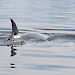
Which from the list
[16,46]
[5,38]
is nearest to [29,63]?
[16,46]

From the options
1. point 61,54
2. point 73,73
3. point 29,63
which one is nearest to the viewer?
point 73,73

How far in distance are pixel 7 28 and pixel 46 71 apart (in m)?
10.0

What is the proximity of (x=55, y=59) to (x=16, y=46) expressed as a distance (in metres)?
3.03

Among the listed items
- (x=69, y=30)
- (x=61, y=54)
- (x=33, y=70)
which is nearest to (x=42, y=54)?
(x=61, y=54)

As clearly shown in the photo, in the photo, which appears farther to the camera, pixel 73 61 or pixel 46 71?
pixel 73 61

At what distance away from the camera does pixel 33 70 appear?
37.2ft

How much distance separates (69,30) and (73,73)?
32.1 ft

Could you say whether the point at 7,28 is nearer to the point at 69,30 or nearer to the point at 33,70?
the point at 69,30

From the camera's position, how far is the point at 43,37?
1777 cm

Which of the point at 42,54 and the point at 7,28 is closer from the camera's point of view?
the point at 42,54

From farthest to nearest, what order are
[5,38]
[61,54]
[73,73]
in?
[5,38], [61,54], [73,73]

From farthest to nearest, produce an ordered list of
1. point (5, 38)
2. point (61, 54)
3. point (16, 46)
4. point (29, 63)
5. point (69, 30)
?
point (69, 30) → point (5, 38) → point (16, 46) → point (61, 54) → point (29, 63)

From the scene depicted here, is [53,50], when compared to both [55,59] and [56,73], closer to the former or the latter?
[55,59]

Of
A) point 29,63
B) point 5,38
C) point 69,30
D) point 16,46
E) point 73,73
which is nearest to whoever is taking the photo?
point 73,73
